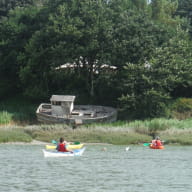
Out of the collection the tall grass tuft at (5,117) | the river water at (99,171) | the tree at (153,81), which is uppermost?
the tree at (153,81)

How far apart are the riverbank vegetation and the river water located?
11.7m

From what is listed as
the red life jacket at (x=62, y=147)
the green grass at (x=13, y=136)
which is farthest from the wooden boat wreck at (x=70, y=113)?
the red life jacket at (x=62, y=147)

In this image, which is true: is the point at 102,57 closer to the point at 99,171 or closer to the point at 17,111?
the point at 17,111

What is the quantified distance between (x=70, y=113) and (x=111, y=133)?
815 cm

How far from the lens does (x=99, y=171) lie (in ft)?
98.8

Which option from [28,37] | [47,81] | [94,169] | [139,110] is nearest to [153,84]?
[139,110]

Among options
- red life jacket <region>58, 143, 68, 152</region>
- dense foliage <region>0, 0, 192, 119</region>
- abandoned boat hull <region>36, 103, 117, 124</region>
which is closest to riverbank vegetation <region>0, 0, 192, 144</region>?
dense foliage <region>0, 0, 192, 119</region>

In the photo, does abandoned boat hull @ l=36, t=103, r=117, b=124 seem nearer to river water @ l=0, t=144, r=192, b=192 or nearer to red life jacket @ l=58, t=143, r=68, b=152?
river water @ l=0, t=144, r=192, b=192

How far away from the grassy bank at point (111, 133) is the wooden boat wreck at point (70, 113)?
263cm

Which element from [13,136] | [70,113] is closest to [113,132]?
[13,136]

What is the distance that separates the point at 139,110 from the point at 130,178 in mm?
25991

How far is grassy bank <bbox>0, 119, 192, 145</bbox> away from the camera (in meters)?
44.7

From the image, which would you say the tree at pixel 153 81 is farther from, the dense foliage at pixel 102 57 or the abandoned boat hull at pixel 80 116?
the abandoned boat hull at pixel 80 116

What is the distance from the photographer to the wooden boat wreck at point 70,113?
168 feet
